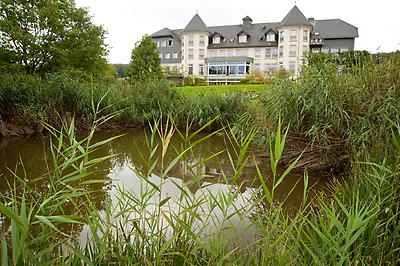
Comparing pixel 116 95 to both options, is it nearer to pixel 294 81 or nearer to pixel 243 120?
pixel 243 120

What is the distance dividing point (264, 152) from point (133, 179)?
7.28 feet

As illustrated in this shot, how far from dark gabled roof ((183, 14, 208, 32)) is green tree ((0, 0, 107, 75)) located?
2730 centimetres

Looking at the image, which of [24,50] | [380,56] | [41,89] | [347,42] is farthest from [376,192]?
[347,42]

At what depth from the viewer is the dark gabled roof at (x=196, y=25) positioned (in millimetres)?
42281

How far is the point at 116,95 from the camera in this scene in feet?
32.4

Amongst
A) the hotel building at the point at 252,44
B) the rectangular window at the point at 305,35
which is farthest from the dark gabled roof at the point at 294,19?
the rectangular window at the point at 305,35

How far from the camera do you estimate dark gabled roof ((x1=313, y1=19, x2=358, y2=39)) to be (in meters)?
38.9

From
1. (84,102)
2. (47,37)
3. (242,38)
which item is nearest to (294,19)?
(242,38)

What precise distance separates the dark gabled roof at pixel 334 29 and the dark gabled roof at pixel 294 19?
329cm

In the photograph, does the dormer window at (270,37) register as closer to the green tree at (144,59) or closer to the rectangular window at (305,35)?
the rectangular window at (305,35)

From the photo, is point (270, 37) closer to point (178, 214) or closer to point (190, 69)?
point (190, 69)

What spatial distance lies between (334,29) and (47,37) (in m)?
35.6

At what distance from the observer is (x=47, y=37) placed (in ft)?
48.2

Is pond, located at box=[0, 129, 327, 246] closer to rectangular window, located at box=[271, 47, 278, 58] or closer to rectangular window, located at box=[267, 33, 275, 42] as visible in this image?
rectangular window, located at box=[271, 47, 278, 58]
